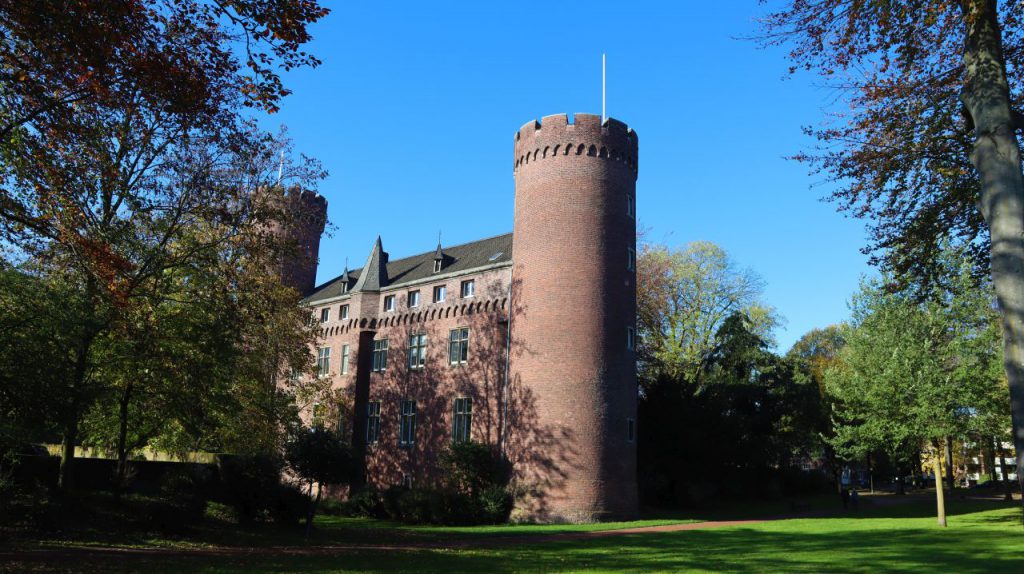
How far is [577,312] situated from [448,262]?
12.1 meters

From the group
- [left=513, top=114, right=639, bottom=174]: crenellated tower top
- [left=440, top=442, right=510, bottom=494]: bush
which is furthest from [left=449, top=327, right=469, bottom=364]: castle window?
[left=513, top=114, right=639, bottom=174]: crenellated tower top

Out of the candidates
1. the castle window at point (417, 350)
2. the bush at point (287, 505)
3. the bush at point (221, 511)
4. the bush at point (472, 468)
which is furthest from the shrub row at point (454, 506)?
the bush at point (221, 511)

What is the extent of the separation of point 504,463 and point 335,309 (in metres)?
18.9

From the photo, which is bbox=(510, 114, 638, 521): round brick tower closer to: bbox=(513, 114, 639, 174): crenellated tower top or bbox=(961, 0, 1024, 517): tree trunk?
bbox=(513, 114, 639, 174): crenellated tower top

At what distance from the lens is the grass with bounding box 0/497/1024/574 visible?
1492 centimetres

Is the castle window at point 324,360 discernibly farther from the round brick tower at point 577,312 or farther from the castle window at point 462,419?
the round brick tower at point 577,312

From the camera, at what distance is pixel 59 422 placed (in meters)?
16.5

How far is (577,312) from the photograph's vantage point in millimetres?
32031

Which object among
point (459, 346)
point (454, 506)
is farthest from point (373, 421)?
point (454, 506)

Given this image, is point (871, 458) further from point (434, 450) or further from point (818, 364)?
point (434, 450)

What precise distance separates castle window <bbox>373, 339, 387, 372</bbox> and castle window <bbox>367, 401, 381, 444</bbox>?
205 centimetres

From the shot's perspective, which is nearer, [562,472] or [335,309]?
[562,472]

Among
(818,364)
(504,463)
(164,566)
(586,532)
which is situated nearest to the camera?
(164,566)

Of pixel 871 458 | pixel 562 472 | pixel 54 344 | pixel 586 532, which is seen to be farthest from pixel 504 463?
pixel 871 458
